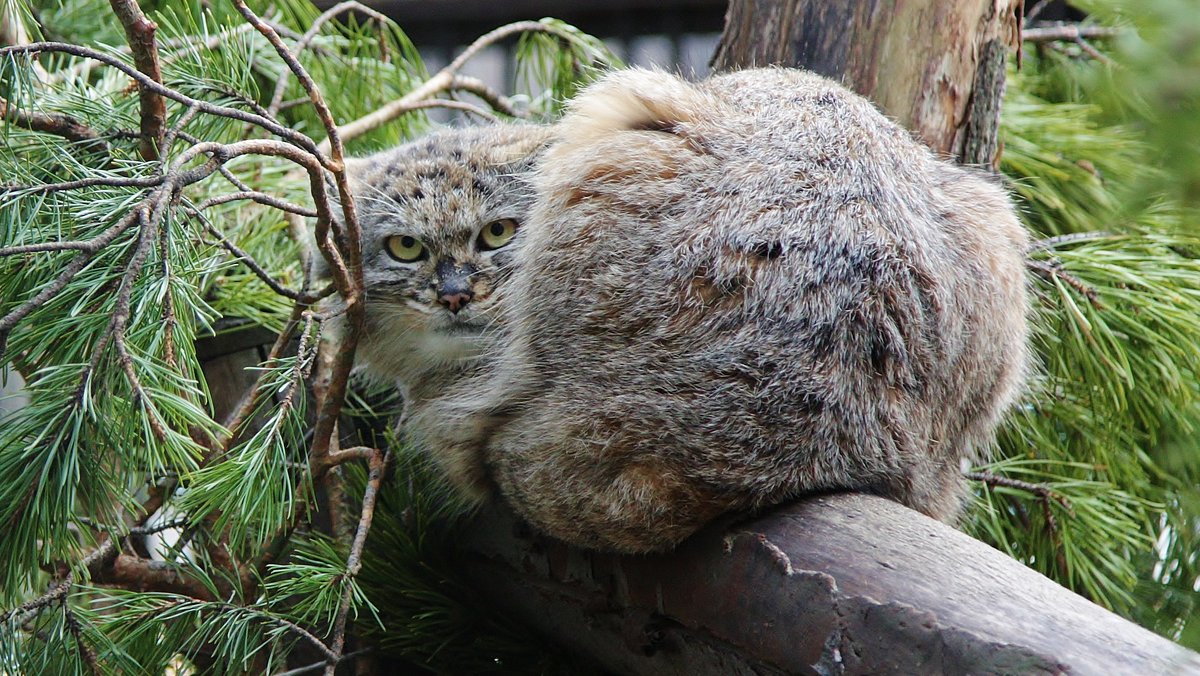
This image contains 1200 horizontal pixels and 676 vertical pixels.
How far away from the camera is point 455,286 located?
81.0 inches

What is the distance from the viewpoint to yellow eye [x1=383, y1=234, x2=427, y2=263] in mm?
2188

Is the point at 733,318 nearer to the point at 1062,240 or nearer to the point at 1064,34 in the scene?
the point at 1062,240

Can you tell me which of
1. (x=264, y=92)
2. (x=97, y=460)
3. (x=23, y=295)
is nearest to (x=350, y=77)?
(x=264, y=92)

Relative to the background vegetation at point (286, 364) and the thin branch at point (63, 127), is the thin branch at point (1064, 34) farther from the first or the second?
the thin branch at point (63, 127)

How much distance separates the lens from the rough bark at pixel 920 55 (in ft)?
7.19

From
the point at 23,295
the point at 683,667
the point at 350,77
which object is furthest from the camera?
the point at 350,77

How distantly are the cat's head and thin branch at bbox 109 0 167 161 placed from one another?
0.51m

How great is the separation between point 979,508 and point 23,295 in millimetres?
1928

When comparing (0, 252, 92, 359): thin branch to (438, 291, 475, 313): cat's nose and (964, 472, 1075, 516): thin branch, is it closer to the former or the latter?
(438, 291, 475, 313): cat's nose

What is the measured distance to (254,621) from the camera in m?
1.70

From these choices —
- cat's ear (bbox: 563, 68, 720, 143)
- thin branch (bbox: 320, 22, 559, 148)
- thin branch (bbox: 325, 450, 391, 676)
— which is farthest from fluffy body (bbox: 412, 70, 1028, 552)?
thin branch (bbox: 320, 22, 559, 148)

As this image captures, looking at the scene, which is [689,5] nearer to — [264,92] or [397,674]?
[264,92]

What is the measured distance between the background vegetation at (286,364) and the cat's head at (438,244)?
6.3 inches

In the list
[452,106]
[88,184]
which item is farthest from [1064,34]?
[88,184]
